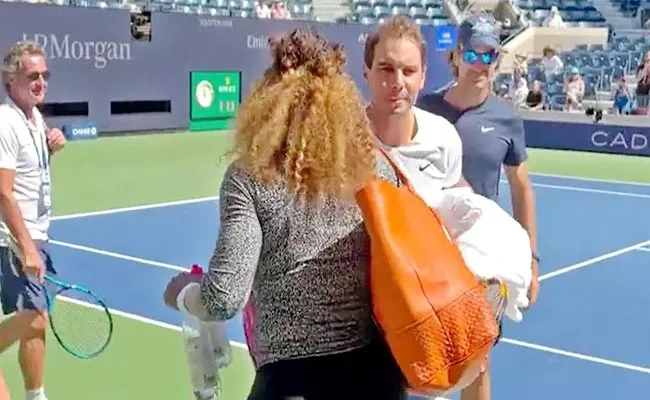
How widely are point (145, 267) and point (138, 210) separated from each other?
2.74 m

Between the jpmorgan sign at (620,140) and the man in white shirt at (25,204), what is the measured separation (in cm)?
1457

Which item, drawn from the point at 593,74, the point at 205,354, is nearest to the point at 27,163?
the point at 205,354

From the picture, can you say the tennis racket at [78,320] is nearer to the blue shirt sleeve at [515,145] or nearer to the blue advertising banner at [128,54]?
the blue shirt sleeve at [515,145]

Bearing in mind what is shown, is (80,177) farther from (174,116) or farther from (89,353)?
(89,353)

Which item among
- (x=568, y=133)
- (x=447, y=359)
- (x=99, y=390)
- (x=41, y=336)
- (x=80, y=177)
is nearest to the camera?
(x=447, y=359)

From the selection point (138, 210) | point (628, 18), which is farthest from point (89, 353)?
point (628, 18)

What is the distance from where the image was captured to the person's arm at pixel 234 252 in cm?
244

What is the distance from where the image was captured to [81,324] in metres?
5.92

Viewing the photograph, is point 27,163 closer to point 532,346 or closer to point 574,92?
point 532,346

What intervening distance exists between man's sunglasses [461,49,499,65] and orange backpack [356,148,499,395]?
1.63 metres

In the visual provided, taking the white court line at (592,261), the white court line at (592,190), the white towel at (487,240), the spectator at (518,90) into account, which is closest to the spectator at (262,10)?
the spectator at (518,90)

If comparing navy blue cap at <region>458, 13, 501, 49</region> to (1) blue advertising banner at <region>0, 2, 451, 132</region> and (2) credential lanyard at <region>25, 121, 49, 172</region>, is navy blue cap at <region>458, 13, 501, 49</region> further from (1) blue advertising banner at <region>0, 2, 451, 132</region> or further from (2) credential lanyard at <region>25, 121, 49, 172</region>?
(1) blue advertising banner at <region>0, 2, 451, 132</region>

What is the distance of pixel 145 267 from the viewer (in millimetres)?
8305

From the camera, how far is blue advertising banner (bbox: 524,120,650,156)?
18.1 m
